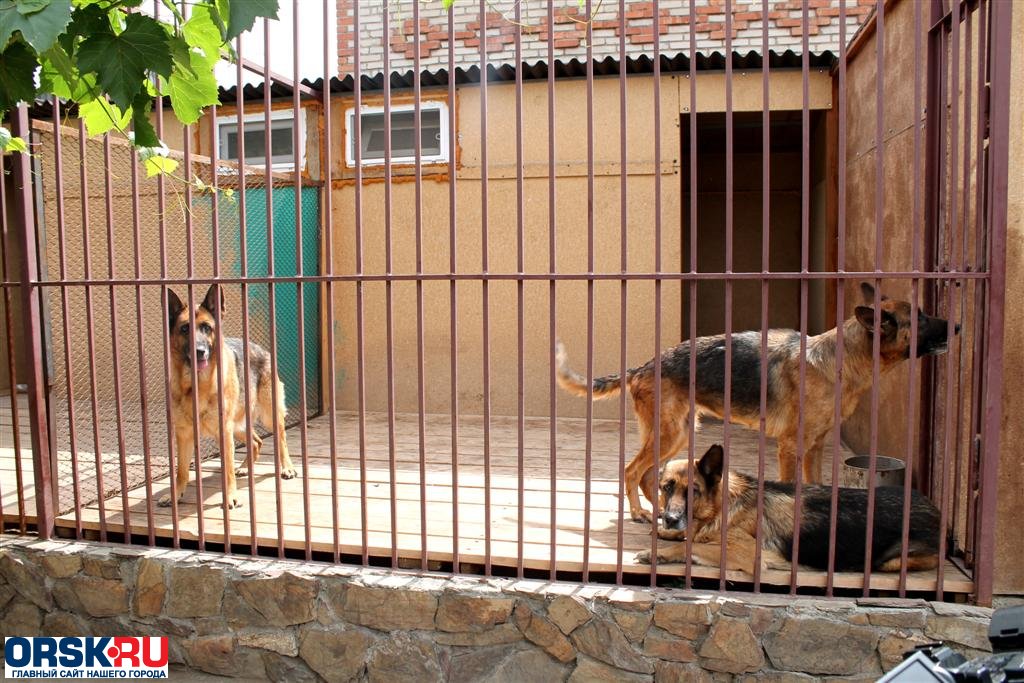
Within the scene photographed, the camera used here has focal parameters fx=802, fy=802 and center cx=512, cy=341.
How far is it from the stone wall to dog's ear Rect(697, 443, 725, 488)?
0.64m

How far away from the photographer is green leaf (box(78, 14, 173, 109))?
2.21 metres

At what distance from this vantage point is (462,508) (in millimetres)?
5184

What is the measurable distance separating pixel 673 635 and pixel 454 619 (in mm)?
1093

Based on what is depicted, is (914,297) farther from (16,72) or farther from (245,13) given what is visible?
(16,72)

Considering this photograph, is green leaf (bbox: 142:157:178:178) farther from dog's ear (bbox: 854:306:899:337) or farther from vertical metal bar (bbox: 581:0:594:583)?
dog's ear (bbox: 854:306:899:337)

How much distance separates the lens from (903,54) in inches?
215

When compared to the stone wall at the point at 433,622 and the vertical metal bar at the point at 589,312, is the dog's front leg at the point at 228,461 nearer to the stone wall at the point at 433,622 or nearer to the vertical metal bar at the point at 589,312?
the stone wall at the point at 433,622

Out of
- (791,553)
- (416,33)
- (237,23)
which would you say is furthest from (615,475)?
(237,23)

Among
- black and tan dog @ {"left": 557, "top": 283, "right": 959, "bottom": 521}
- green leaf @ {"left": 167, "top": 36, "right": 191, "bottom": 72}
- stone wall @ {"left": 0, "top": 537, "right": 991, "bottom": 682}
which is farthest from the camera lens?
black and tan dog @ {"left": 557, "top": 283, "right": 959, "bottom": 521}

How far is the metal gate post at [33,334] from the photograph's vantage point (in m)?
4.79

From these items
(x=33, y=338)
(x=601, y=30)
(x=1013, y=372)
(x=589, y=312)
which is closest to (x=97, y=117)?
(x=589, y=312)

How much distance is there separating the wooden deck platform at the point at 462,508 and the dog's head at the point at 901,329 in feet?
3.77

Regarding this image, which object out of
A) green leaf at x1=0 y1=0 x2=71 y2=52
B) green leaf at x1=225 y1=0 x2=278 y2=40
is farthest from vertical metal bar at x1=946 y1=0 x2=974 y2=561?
green leaf at x1=0 y1=0 x2=71 y2=52

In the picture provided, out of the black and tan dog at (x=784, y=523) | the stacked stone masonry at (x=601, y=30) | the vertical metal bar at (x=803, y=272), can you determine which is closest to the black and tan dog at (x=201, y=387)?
the black and tan dog at (x=784, y=523)
